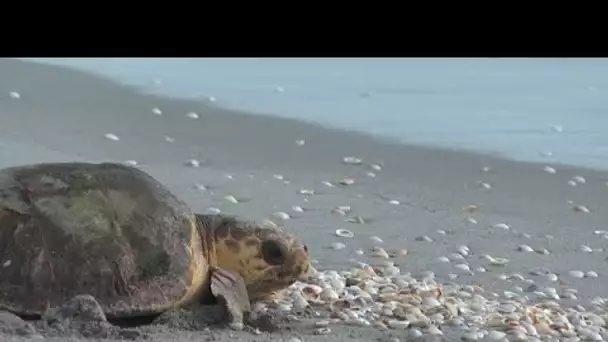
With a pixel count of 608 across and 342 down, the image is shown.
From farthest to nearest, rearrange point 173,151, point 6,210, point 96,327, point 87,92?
1. point 87,92
2. point 173,151
3. point 6,210
4. point 96,327

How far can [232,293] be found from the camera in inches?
128

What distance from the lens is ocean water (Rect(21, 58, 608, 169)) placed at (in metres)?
8.05

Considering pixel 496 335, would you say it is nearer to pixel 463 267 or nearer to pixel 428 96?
pixel 463 267

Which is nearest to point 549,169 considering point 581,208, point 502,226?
point 581,208

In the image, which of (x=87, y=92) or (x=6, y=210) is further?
(x=87, y=92)

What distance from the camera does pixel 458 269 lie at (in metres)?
4.48

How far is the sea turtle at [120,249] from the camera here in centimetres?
298

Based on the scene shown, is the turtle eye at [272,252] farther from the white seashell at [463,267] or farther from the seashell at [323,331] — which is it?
the white seashell at [463,267]

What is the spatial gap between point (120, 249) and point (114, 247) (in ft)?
0.06

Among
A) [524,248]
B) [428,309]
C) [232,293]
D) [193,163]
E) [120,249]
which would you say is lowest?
[193,163]

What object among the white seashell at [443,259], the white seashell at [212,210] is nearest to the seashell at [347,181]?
the white seashell at [212,210]

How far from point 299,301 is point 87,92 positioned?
22.0ft
